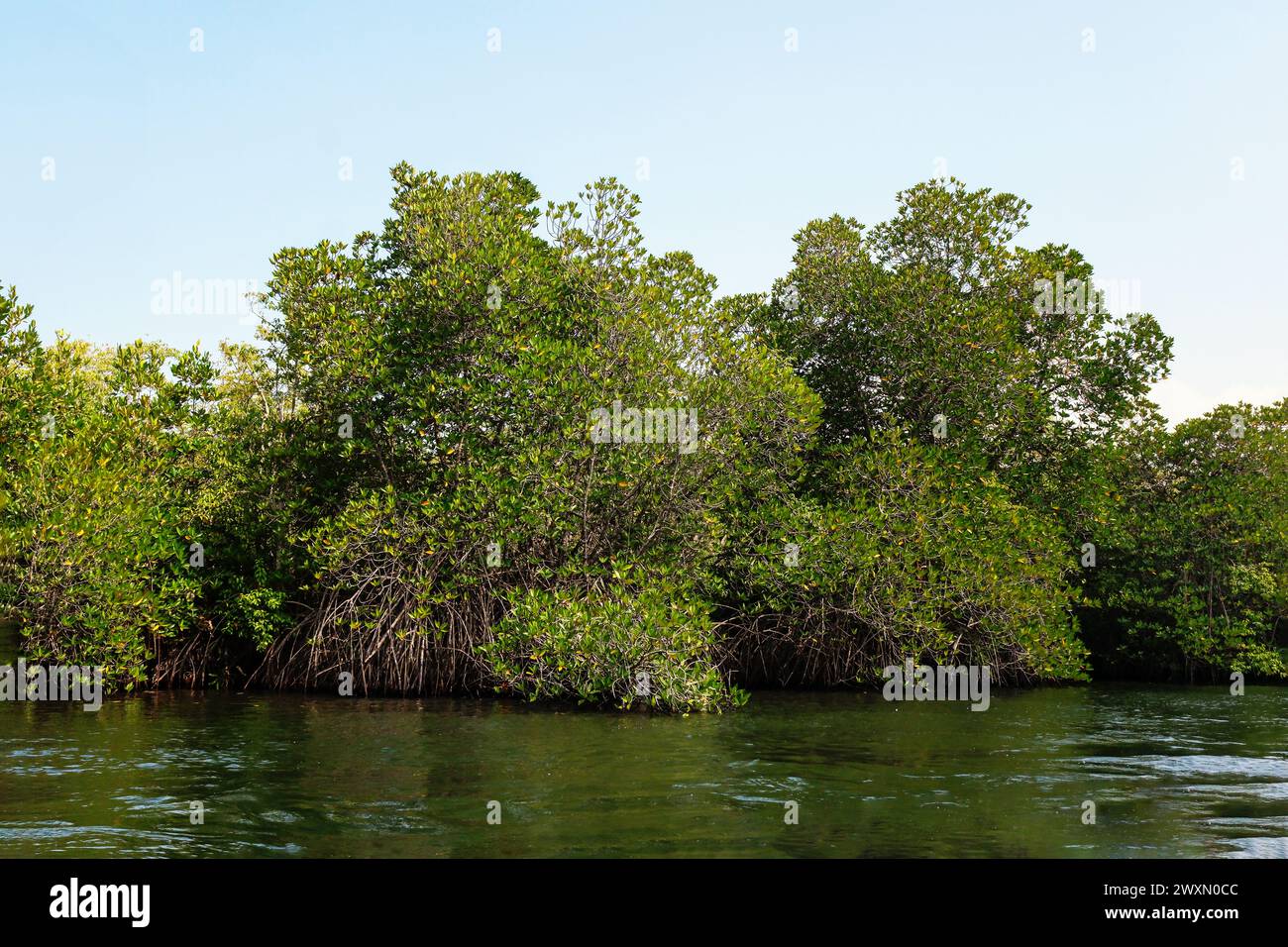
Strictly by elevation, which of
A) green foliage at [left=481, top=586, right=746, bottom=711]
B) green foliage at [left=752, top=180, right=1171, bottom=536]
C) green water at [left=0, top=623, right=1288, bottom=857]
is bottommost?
green water at [left=0, top=623, right=1288, bottom=857]

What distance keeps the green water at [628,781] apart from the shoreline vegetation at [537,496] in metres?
1.79

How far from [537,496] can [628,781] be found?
30.3 ft

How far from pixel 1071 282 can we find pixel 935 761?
60.5 feet

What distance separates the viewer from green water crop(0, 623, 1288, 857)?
1067cm

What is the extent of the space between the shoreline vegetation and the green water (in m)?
1.79

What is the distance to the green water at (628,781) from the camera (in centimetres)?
1067

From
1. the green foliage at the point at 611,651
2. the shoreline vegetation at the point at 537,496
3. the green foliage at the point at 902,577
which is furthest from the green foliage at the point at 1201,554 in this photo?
the green foliage at the point at 611,651

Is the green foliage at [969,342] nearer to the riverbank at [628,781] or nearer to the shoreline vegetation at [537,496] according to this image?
the shoreline vegetation at [537,496]

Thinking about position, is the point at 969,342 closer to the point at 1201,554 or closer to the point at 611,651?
the point at 1201,554

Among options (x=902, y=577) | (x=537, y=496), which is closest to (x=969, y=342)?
(x=902, y=577)

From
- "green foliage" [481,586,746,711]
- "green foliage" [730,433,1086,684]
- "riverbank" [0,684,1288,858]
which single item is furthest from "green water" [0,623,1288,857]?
"green foliage" [730,433,1086,684]

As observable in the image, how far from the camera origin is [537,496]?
72.9ft

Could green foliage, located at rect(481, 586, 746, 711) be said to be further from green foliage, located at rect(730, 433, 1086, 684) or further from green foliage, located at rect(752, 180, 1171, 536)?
green foliage, located at rect(752, 180, 1171, 536)
